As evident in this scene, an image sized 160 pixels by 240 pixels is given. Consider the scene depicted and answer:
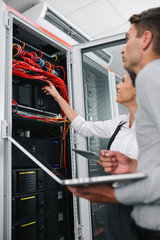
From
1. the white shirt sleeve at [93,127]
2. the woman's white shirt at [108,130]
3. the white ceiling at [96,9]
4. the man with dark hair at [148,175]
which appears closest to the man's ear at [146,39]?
the man with dark hair at [148,175]

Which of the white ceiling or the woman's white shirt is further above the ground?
the white ceiling

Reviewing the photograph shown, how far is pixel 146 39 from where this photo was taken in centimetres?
78

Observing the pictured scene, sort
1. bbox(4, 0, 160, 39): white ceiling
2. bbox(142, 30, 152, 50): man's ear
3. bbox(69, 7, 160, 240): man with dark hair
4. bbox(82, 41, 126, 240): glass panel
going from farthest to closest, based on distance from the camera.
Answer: bbox(4, 0, 160, 39): white ceiling < bbox(82, 41, 126, 240): glass panel < bbox(142, 30, 152, 50): man's ear < bbox(69, 7, 160, 240): man with dark hair

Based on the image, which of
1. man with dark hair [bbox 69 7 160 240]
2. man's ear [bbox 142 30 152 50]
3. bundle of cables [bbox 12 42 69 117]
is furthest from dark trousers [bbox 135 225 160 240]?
bundle of cables [bbox 12 42 69 117]

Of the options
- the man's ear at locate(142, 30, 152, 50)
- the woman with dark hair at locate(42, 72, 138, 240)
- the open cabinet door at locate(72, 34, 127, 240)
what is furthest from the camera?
the open cabinet door at locate(72, 34, 127, 240)

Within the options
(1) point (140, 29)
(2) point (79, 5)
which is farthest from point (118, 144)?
(2) point (79, 5)

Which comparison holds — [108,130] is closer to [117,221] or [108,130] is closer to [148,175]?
[117,221]

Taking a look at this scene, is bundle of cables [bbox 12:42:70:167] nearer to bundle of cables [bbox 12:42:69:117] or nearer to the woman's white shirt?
bundle of cables [bbox 12:42:69:117]

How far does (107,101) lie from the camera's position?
1967 mm

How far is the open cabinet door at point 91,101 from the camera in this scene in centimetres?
154

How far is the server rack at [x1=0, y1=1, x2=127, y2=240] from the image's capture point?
127 centimetres

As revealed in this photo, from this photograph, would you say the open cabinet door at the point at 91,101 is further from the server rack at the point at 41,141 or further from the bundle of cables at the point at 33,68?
the bundle of cables at the point at 33,68

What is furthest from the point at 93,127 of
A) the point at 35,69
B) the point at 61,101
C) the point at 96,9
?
the point at 96,9

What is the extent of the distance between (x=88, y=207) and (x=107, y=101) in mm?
915
